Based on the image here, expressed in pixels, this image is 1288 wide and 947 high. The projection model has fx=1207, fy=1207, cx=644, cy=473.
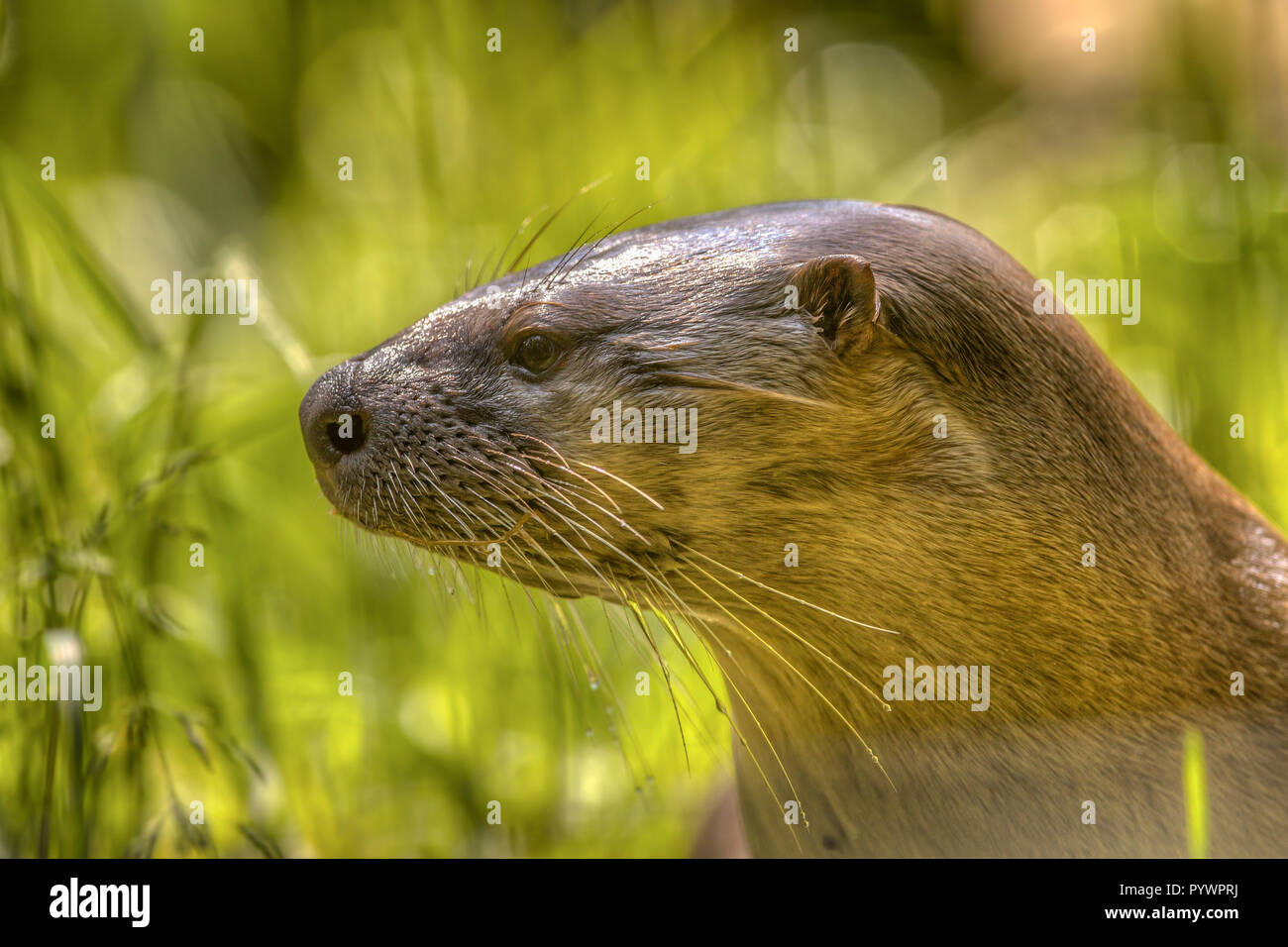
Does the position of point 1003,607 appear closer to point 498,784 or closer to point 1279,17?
point 498,784

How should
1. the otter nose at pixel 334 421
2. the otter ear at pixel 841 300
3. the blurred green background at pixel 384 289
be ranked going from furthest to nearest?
the blurred green background at pixel 384 289 < the otter nose at pixel 334 421 < the otter ear at pixel 841 300

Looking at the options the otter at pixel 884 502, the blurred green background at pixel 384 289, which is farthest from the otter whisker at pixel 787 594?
the blurred green background at pixel 384 289

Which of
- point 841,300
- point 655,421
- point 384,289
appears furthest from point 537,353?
point 384,289

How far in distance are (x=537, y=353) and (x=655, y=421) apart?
16 centimetres

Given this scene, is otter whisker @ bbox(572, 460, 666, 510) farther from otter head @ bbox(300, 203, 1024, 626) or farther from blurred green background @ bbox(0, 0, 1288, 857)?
blurred green background @ bbox(0, 0, 1288, 857)

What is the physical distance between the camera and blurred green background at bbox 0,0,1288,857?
1935mm

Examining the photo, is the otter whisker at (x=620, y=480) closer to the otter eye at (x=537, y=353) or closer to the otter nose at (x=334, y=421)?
the otter eye at (x=537, y=353)

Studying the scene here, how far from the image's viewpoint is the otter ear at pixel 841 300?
1241 millimetres

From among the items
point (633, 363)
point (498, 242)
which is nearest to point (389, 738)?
point (498, 242)

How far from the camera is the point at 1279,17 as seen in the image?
2.42 meters

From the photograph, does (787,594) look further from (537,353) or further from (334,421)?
(334,421)

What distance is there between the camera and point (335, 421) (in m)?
1.35

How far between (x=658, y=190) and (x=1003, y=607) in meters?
1.66

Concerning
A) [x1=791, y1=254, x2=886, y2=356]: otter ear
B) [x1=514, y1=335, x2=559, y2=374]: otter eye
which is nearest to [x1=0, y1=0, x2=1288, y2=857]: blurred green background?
[x1=514, y1=335, x2=559, y2=374]: otter eye
